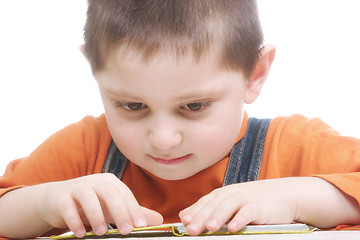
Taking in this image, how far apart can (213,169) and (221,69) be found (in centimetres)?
25

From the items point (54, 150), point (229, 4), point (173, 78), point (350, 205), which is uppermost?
point (229, 4)

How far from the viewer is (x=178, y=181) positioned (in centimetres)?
106

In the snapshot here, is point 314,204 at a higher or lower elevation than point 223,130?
lower

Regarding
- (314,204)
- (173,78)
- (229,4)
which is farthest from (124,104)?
(314,204)

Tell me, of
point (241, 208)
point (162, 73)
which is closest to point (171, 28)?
point (162, 73)

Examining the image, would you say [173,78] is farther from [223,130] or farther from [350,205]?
[350,205]

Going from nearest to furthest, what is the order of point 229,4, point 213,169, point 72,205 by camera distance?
point 72,205 → point 229,4 → point 213,169

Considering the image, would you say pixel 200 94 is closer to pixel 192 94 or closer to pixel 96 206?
pixel 192 94

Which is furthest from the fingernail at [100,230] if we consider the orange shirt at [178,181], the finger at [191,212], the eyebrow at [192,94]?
the orange shirt at [178,181]

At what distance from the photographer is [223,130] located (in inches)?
36.6

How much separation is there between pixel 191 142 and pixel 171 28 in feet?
0.62

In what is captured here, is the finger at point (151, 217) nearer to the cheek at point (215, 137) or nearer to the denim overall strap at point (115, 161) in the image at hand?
the cheek at point (215, 137)

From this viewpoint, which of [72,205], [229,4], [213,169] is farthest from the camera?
[213,169]

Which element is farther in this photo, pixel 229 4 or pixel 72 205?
pixel 229 4
